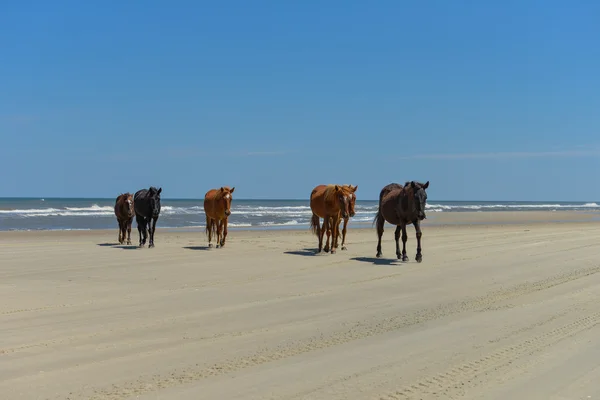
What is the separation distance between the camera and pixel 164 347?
6.14 metres

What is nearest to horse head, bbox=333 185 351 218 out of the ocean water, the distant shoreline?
the distant shoreline

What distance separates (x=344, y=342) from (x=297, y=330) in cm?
77

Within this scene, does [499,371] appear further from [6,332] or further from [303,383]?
[6,332]

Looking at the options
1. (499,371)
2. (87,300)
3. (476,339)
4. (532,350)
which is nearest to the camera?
(499,371)

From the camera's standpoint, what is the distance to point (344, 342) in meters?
6.38

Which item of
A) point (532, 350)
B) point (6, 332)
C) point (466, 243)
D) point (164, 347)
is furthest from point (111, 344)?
point (466, 243)

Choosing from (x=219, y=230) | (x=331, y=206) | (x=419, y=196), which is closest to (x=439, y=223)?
(x=219, y=230)

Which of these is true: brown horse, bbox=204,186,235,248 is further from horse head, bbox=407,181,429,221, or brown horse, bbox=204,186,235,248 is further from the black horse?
horse head, bbox=407,181,429,221

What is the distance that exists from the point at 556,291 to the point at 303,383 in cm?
635

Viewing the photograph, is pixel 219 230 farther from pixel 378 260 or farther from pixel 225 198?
pixel 378 260

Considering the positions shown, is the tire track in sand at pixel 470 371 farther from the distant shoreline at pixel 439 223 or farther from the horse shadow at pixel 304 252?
the distant shoreline at pixel 439 223

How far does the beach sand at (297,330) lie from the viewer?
492 centimetres

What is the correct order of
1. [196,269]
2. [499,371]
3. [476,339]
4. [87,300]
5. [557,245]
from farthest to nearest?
[557,245] < [196,269] < [87,300] < [476,339] < [499,371]

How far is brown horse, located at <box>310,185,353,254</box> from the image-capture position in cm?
1584
